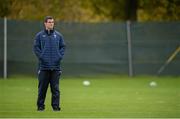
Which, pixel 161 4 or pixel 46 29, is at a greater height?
pixel 161 4

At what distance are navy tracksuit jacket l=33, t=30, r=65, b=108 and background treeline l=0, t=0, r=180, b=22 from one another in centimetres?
2003

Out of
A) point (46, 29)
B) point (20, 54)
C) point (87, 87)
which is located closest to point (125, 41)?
point (20, 54)

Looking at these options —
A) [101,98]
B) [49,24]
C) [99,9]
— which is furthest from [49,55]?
[99,9]

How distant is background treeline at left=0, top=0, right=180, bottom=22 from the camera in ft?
121

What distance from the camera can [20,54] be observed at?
30.6 m

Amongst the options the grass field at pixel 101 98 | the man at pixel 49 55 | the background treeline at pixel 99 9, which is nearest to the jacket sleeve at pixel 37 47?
the man at pixel 49 55

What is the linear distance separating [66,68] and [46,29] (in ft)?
49.8

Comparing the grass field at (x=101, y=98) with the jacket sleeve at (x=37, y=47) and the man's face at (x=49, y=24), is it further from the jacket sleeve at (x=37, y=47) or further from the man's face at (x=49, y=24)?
the man's face at (x=49, y=24)

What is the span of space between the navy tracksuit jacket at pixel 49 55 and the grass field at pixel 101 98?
66 cm

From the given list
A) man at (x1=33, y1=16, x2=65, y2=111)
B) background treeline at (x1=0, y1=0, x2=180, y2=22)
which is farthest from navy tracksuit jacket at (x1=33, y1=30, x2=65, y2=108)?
background treeline at (x1=0, y1=0, x2=180, y2=22)

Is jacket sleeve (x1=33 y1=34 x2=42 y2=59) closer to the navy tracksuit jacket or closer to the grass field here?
the navy tracksuit jacket

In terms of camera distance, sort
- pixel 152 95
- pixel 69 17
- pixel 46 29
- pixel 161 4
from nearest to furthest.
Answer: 1. pixel 46 29
2. pixel 152 95
3. pixel 161 4
4. pixel 69 17

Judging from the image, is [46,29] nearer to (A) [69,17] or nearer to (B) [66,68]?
(B) [66,68]

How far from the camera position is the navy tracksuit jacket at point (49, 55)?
52.3ft
